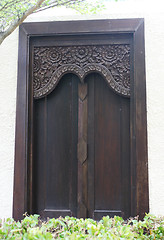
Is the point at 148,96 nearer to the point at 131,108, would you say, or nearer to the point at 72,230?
the point at 131,108

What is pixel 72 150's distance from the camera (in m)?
2.75

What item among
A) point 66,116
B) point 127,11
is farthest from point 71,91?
point 127,11

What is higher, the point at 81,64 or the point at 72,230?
the point at 81,64

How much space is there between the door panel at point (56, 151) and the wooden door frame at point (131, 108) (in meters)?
0.11

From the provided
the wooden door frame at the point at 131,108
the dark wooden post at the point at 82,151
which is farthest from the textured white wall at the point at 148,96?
the dark wooden post at the point at 82,151

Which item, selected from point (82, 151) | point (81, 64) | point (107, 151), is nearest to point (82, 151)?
point (82, 151)

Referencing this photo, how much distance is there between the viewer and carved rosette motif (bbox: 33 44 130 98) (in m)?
2.67

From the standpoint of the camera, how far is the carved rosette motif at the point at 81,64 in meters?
2.67

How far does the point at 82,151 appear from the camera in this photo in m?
2.71

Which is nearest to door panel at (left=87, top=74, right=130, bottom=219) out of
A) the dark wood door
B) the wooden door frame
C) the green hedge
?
the dark wood door

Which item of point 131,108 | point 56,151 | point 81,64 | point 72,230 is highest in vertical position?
point 81,64

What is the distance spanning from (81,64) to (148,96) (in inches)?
27.1

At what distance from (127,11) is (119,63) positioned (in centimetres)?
49

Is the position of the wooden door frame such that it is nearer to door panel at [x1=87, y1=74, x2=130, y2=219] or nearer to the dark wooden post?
door panel at [x1=87, y1=74, x2=130, y2=219]
